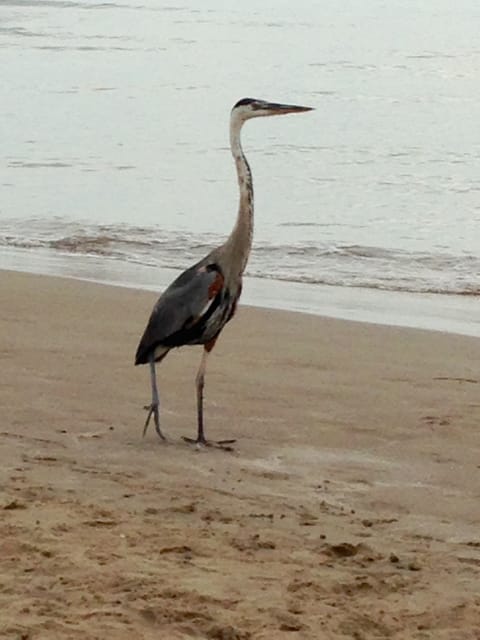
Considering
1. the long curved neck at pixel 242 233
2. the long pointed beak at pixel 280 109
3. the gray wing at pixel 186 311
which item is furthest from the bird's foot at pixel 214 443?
the long pointed beak at pixel 280 109

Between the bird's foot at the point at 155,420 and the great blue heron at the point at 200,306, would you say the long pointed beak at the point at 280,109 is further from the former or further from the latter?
the bird's foot at the point at 155,420

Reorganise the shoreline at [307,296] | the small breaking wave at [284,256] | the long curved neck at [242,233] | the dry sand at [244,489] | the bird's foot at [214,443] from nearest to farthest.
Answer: the dry sand at [244,489] → the bird's foot at [214,443] → the long curved neck at [242,233] → the shoreline at [307,296] → the small breaking wave at [284,256]

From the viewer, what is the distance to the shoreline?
1000 centimetres

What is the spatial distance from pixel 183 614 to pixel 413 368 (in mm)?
4242

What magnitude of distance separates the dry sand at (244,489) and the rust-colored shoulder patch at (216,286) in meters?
0.65

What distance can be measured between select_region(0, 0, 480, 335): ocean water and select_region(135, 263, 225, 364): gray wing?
3742 mm

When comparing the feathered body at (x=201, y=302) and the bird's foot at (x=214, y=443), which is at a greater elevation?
the feathered body at (x=201, y=302)

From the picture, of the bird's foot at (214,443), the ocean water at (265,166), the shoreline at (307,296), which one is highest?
the ocean water at (265,166)

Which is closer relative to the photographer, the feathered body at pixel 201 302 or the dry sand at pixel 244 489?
the dry sand at pixel 244 489

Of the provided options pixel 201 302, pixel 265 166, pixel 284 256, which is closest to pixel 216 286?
pixel 201 302

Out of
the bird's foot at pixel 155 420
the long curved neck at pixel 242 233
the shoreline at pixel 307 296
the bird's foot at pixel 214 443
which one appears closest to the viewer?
the bird's foot at pixel 214 443

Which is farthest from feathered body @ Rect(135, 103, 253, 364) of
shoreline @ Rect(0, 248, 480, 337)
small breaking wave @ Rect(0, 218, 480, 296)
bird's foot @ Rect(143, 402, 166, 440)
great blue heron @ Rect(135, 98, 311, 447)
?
small breaking wave @ Rect(0, 218, 480, 296)

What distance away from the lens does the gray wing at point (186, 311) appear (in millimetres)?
6336

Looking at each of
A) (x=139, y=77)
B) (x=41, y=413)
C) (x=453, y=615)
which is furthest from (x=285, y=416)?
(x=139, y=77)
